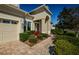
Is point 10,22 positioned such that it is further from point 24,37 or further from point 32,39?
point 32,39

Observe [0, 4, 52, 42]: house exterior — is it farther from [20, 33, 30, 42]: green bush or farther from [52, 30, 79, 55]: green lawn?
[52, 30, 79, 55]: green lawn

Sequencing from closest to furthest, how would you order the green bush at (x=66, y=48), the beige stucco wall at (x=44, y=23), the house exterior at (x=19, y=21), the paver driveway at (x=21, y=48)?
1. the green bush at (x=66, y=48)
2. the paver driveway at (x=21, y=48)
3. the house exterior at (x=19, y=21)
4. the beige stucco wall at (x=44, y=23)

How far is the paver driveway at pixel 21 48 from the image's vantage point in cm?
1248

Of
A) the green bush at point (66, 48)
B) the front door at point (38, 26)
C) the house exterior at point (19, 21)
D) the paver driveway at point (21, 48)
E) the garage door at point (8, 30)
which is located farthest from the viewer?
the front door at point (38, 26)

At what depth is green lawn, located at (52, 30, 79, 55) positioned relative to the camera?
11353 mm

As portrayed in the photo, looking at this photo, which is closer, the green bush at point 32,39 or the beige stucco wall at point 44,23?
the green bush at point 32,39

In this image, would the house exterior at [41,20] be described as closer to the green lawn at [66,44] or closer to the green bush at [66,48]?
the green lawn at [66,44]

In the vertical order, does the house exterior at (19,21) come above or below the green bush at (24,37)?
above

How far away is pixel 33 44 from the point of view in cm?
1386

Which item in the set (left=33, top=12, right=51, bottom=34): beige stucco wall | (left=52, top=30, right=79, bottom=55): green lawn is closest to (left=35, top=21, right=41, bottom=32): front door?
(left=33, top=12, right=51, bottom=34): beige stucco wall

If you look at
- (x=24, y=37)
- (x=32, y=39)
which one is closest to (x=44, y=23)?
(x=32, y=39)

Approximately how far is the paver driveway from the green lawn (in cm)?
85

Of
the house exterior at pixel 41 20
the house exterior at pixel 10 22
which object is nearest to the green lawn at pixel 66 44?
the house exterior at pixel 41 20
